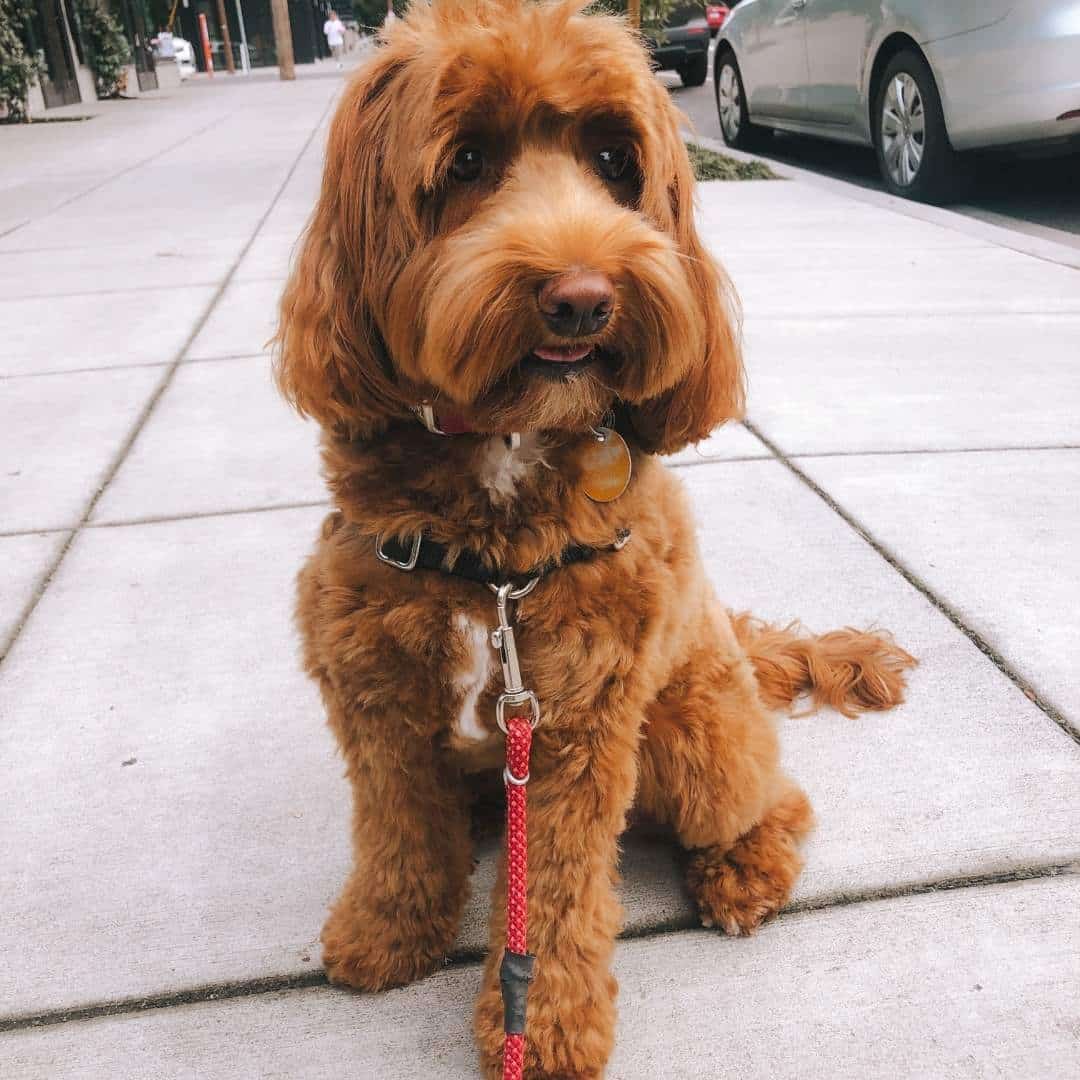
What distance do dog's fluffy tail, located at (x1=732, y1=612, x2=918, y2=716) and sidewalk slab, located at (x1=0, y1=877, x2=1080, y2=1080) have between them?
0.69 m

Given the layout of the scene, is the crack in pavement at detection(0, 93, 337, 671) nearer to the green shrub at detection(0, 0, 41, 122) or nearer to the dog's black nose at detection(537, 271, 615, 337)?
the dog's black nose at detection(537, 271, 615, 337)

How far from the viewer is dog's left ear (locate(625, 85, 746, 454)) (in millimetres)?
1861

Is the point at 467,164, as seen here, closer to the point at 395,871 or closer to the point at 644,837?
the point at 395,871

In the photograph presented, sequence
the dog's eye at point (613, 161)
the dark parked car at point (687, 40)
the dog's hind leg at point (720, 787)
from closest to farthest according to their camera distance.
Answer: the dog's eye at point (613, 161), the dog's hind leg at point (720, 787), the dark parked car at point (687, 40)

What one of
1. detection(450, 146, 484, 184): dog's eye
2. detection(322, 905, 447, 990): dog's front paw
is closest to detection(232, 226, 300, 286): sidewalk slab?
detection(450, 146, 484, 184): dog's eye

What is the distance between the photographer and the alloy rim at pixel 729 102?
11.3 metres

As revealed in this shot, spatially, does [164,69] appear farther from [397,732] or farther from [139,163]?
[397,732]

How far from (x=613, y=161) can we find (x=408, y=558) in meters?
0.79

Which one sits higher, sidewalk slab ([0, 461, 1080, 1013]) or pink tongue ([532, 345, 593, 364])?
pink tongue ([532, 345, 593, 364])

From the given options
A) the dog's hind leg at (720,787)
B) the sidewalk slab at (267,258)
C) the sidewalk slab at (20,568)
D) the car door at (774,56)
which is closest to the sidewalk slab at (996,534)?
the dog's hind leg at (720,787)

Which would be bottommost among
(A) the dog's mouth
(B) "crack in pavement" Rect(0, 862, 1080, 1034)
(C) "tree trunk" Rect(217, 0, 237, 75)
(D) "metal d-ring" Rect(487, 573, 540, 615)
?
(C) "tree trunk" Rect(217, 0, 237, 75)

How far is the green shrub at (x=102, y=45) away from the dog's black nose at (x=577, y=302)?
28086mm

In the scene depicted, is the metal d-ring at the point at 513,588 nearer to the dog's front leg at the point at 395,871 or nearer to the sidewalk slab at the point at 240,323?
the dog's front leg at the point at 395,871

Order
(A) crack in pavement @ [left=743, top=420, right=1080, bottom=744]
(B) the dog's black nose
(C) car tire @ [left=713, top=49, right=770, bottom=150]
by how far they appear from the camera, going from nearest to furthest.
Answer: (B) the dog's black nose
(A) crack in pavement @ [left=743, top=420, right=1080, bottom=744]
(C) car tire @ [left=713, top=49, right=770, bottom=150]
